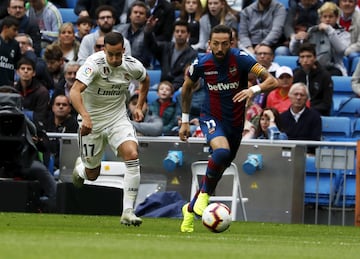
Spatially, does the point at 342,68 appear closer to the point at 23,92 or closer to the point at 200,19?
the point at 200,19

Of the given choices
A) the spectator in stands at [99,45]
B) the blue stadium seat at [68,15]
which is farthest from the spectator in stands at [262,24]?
the blue stadium seat at [68,15]

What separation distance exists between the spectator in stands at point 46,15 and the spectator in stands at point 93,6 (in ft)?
1.65

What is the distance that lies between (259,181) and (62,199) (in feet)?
9.76

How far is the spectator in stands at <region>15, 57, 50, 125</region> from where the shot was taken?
20.9 meters

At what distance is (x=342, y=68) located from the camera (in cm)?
2155

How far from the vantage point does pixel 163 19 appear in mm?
23000

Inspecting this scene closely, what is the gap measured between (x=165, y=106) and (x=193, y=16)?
3017 millimetres

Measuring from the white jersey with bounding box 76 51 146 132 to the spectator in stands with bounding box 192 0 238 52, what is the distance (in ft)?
21.5

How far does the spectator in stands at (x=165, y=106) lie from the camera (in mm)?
20500

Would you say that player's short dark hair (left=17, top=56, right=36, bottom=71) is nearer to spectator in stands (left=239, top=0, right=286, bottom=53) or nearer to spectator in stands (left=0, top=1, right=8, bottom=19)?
spectator in stands (left=0, top=1, right=8, bottom=19)

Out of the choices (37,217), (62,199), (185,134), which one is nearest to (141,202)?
(62,199)

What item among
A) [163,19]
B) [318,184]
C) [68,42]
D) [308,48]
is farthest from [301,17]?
[318,184]

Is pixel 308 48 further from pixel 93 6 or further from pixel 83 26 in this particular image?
pixel 93 6

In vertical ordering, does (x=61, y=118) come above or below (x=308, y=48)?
below
